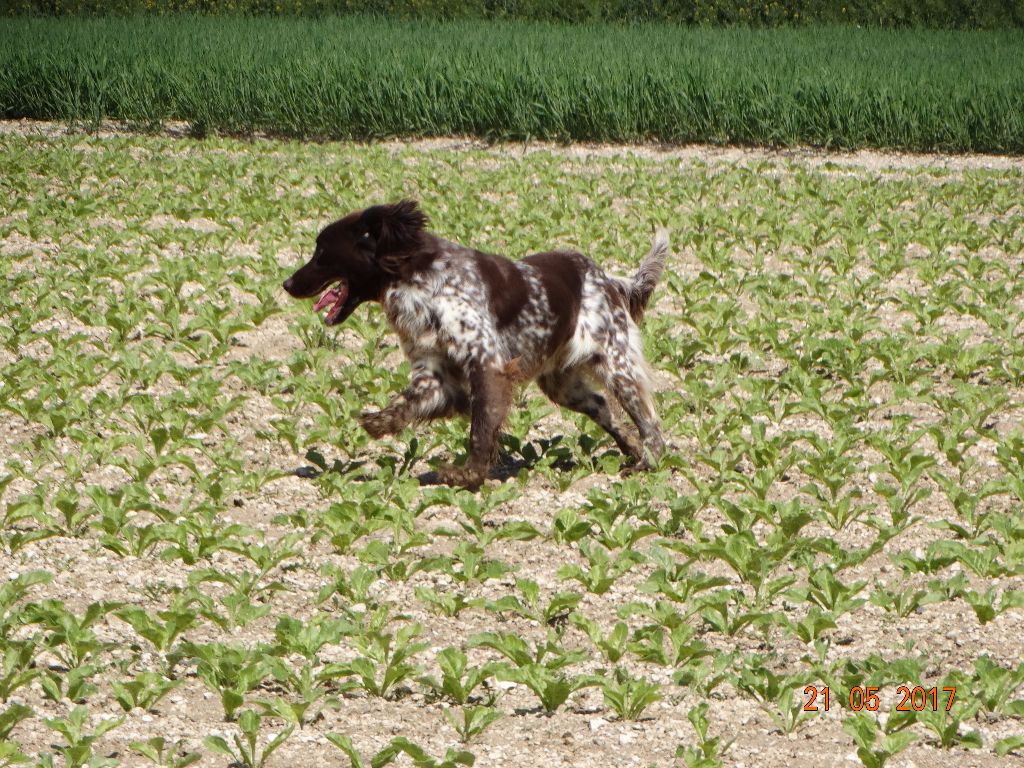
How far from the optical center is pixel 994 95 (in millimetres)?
18234

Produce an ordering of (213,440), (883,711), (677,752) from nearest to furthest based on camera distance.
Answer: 1. (677,752)
2. (883,711)
3. (213,440)

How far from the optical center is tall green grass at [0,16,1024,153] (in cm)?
1823

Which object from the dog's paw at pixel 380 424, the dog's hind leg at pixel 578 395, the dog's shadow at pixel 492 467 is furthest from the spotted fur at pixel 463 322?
the dog's shadow at pixel 492 467

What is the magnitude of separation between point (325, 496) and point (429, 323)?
891 mm

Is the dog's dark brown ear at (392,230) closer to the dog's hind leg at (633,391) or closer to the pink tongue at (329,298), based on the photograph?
the pink tongue at (329,298)

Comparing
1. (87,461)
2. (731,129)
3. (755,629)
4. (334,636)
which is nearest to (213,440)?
(87,461)

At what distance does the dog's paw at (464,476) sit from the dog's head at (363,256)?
844 millimetres

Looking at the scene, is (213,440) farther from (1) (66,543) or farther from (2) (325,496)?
(1) (66,543)

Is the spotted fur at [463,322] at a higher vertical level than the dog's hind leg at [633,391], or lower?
higher

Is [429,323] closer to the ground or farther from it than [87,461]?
farther from it

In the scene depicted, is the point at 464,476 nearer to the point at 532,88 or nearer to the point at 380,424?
the point at 380,424

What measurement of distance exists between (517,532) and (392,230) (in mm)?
1534

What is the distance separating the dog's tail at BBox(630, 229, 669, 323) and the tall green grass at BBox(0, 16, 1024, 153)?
38.2 ft

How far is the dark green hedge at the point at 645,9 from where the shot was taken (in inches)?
1203
